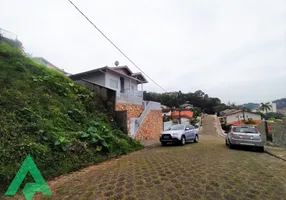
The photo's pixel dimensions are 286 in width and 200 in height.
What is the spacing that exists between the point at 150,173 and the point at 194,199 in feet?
6.40

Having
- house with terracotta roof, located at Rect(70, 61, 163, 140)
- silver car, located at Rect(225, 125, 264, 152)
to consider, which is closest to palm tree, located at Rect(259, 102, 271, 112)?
house with terracotta roof, located at Rect(70, 61, 163, 140)

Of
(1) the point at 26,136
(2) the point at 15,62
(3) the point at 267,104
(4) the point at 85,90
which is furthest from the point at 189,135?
(3) the point at 267,104

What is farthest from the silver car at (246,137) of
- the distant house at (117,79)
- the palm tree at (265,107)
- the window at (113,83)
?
the palm tree at (265,107)

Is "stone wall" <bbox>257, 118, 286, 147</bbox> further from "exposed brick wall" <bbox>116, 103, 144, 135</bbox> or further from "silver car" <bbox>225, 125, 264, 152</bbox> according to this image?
"exposed brick wall" <bbox>116, 103, 144, 135</bbox>

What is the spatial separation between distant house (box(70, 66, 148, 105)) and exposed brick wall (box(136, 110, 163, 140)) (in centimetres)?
182

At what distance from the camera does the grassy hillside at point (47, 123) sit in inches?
213

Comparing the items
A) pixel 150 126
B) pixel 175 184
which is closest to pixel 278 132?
pixel 150 126

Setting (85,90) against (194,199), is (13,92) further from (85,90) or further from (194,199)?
(194,199)

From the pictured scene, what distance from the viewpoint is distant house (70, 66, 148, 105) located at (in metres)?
15.6

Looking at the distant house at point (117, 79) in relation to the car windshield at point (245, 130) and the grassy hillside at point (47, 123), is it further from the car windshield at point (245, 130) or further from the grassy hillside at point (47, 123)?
the car windshield at point (245, 130)

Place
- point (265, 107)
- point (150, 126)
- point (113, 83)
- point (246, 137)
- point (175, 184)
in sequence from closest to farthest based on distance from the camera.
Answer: point (175, 184), point (246, 137), point (150, 126), point (113, 83), point (265, 107)

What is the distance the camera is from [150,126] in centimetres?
1650

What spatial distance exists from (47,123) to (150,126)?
34.5 feet

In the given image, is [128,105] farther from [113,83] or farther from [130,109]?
[113,83]
